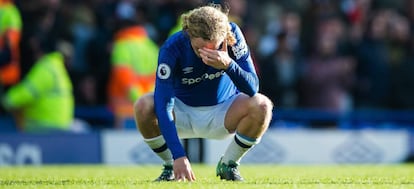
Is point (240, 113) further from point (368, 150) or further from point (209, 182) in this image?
point (368, 150)

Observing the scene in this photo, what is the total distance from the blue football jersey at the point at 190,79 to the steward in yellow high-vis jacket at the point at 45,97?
6.23 meters

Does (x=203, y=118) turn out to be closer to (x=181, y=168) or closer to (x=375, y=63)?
(x=181, y=168)

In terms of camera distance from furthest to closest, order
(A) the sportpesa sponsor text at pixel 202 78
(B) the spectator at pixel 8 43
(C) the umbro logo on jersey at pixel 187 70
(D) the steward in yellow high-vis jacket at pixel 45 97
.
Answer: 1. (B) the spectator at pixel 8 43
2. (D) the steward in yellow high-vis jacket at pixel 45 97
3. (A) the sportpesa sponsor text at pixel 202 78
4. (C) the umbro logo on jersey at pixel 187 70

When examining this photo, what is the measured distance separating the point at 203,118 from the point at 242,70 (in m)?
0.88

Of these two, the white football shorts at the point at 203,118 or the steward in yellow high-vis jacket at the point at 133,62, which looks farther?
the steward in yellow high-vis jacket at the point at 133,62

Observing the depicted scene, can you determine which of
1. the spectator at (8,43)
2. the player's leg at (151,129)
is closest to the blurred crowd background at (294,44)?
the spectator at (8,43)

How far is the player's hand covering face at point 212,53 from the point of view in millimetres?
8164

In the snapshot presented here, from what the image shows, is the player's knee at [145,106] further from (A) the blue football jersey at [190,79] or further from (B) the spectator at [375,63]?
(B) the spectator at [375,63]

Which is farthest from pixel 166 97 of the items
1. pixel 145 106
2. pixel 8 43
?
pixel 8 43

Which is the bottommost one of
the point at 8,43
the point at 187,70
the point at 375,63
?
the point at 375,63

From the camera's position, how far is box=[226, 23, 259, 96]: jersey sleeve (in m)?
8.42

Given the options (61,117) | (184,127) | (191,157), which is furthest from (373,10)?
(184,127)

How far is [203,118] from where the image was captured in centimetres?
918

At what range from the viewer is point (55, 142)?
15445mm
